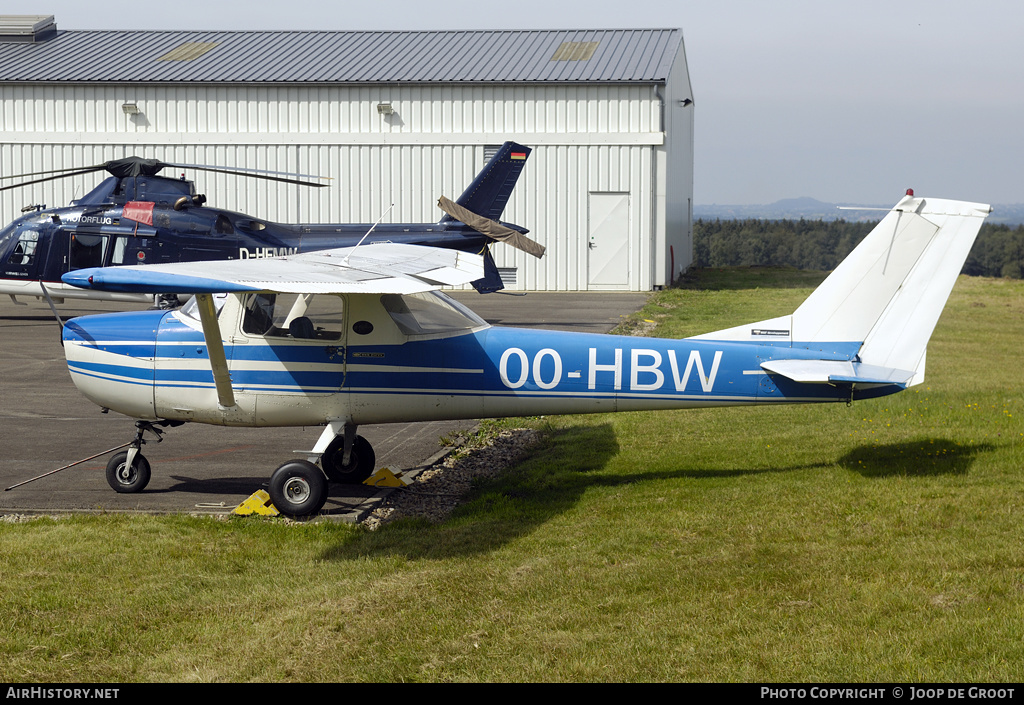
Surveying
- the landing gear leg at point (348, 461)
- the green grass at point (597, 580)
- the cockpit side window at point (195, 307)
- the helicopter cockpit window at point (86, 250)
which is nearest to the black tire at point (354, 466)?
the landing gear leg at point (348, 461)

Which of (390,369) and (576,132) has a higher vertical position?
(576,132)

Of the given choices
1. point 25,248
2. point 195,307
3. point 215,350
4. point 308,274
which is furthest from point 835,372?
point 25,248

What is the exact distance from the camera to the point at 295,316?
9.22 metres

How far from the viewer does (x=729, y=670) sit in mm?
5305

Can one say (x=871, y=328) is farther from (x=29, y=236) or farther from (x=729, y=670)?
(x=29, y=236)

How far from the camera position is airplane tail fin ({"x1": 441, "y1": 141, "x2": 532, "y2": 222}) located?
76.0 ft

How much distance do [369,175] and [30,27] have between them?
678 inches

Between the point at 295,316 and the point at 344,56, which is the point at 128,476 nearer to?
the point at 295,316

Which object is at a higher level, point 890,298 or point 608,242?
point 608,242

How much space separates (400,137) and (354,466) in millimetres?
27013

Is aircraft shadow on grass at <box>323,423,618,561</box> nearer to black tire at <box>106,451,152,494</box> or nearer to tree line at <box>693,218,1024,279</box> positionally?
black tire at <box>106,451,152,494</box>

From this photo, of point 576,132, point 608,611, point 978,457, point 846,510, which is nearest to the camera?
point 608,611

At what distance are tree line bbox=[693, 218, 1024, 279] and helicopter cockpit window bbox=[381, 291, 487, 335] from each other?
10285cm
